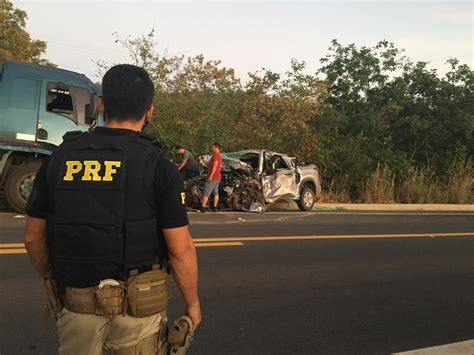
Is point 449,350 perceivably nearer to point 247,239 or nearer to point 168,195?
point 168,195

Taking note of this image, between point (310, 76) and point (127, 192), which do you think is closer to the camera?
point (127, 192)

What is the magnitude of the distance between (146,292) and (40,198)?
0.60 metres

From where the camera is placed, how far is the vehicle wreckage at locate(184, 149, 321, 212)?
1201 centimetres

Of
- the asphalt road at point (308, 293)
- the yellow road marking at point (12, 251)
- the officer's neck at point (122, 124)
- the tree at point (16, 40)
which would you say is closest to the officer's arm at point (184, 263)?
the officer's neck at point (122, 124)

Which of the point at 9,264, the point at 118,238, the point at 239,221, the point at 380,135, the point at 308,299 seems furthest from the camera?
the point at 380,135

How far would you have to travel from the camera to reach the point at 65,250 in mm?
1920

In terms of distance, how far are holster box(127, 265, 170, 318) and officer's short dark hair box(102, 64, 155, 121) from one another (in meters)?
0.65

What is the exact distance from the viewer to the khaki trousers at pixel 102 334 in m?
1.88

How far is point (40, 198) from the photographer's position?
1969 millimetres

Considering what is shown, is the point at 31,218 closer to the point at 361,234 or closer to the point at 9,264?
the point at 9,264

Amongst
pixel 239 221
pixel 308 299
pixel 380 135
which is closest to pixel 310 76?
pixel 380 135

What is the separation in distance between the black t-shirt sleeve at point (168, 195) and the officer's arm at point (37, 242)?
0.52 metres

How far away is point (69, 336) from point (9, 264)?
4.28 metres

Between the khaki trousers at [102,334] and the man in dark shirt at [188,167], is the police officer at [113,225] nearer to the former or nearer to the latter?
the khaki trousers at [102,334]
